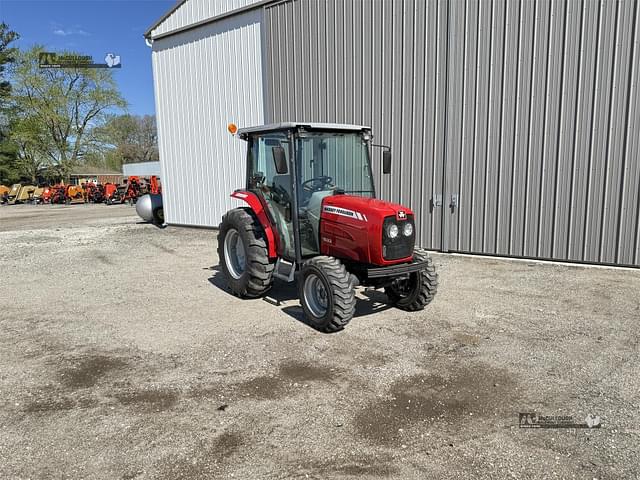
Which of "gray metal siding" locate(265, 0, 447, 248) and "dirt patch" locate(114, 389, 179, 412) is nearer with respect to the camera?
"dirt patch" locate(114, 389, 179, 412)

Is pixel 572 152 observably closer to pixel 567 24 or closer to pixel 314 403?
pixel 567 24

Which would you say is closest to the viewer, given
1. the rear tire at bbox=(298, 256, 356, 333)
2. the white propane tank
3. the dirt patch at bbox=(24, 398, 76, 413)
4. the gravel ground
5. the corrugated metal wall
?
the gravel ground

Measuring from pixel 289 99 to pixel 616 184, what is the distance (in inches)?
270

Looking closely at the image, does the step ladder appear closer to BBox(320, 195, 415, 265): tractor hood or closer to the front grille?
BBox(320, 195, 415, 265): tractor hood

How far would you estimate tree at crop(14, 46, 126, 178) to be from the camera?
34188 millimetres

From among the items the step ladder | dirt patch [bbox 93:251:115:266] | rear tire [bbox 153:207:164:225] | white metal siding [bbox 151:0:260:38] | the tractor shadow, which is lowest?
dirt patch [bbox 93:251:115:266]

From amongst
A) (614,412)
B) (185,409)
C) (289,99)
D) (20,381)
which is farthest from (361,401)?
(289,99)

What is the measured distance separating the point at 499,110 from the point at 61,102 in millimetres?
35786

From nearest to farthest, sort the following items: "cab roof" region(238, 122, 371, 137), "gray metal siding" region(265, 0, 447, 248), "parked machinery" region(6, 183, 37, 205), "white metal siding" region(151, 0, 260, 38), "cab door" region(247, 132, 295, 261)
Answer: "cab roof" region(238, 122, 371, 137), "cab door" region(247, 132, 295, 261), "gray metal siding" region(265, 0, 447, 248), "white metal siding" region(151, 0, 260, 38), "parked machinery" region(6, 183, 37, 205)

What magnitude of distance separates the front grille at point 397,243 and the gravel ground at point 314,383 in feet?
2.67

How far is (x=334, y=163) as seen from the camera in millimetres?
5535

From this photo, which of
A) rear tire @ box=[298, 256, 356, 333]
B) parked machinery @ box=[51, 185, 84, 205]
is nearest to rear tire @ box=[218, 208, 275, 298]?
rear tire @ box=[298, 256, 356, 333]

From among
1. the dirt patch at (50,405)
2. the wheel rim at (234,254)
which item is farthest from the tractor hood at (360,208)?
the dirt patch at (50,405)

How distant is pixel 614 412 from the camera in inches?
130
